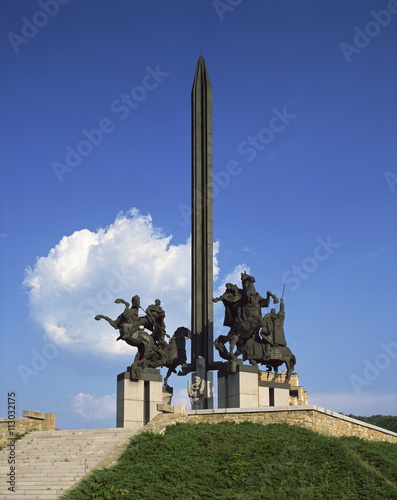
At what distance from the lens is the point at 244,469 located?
13.4 meters

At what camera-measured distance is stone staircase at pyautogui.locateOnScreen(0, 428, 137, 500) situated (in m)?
14.1

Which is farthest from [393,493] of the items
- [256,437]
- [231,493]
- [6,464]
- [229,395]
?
[229,395]

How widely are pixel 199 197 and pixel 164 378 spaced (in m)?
7.98

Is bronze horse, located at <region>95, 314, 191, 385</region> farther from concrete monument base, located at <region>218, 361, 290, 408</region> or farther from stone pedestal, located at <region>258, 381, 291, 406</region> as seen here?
stone pedestal, located at <region>258, 381, 291, 406</region>

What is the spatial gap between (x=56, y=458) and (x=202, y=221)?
14297mm

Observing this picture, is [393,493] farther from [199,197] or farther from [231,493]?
[199,197]

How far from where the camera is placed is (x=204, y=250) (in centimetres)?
2775

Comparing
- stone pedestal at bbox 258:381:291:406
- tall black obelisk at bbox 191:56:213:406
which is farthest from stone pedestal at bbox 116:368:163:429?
stone pedestal at bbox 258:381:291:406

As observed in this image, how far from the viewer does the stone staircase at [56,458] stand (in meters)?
14.1

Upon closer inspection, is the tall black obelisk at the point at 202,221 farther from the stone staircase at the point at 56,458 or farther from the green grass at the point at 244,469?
the green grass at the point at 244,469

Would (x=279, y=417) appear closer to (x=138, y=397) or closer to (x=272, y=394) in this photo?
(x=272, y=394)

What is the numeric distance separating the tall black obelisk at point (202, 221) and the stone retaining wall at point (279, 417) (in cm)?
686

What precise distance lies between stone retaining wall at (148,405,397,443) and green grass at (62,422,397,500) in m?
1.28

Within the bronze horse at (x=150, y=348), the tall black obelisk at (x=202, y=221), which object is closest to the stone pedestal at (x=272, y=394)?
the tall black obelisk at (x=202, y=221)
